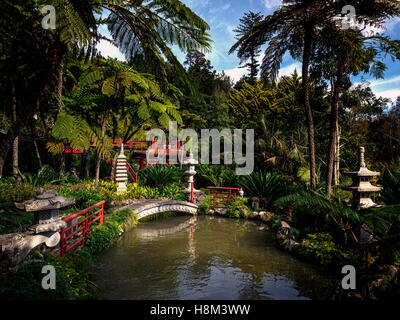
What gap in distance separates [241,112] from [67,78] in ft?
39.6

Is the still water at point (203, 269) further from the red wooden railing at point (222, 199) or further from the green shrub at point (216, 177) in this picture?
the green shrub at point (216, 177)

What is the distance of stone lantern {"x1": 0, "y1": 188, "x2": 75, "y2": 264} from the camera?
15.2ft

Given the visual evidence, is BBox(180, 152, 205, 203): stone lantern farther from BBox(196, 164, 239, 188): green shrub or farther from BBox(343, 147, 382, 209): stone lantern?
BBox(343, 147, 382, 209): stone lantern

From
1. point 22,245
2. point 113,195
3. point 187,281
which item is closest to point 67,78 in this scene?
point 113,195

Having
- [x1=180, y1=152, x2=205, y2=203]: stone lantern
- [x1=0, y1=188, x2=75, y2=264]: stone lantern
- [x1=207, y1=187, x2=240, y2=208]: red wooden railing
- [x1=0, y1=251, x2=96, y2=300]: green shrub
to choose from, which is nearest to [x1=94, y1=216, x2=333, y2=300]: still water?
[x1=0, y1=251, x2=96, y2=300]: green shrub

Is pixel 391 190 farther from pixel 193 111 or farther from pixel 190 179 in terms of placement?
pixel 193 111

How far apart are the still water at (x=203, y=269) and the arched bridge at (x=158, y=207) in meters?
1.12

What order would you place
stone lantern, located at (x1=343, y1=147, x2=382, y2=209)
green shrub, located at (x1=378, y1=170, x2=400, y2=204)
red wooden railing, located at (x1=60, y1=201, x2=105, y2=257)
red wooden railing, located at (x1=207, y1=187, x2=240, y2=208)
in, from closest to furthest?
1. red wooden railing, located at (x1=60, y1=201, x2=105, y2=257)
2. stone lantern, located at (x1=343, y1=147, x2=382, y2=209)
3. green shrub, located at (x1=378, y1=170, x2=400, y2=204)
4. red wooden railing, located at (x1=207, y1=187, x2=240, y2=208)

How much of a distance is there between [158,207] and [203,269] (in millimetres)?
5498

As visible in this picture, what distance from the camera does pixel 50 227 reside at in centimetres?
513

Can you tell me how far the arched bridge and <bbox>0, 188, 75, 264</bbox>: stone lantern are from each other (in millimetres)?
5116

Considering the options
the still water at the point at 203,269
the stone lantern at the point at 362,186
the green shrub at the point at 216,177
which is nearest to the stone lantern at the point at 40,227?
the still water at the point at 203,269

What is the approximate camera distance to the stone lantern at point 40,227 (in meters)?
4.63
